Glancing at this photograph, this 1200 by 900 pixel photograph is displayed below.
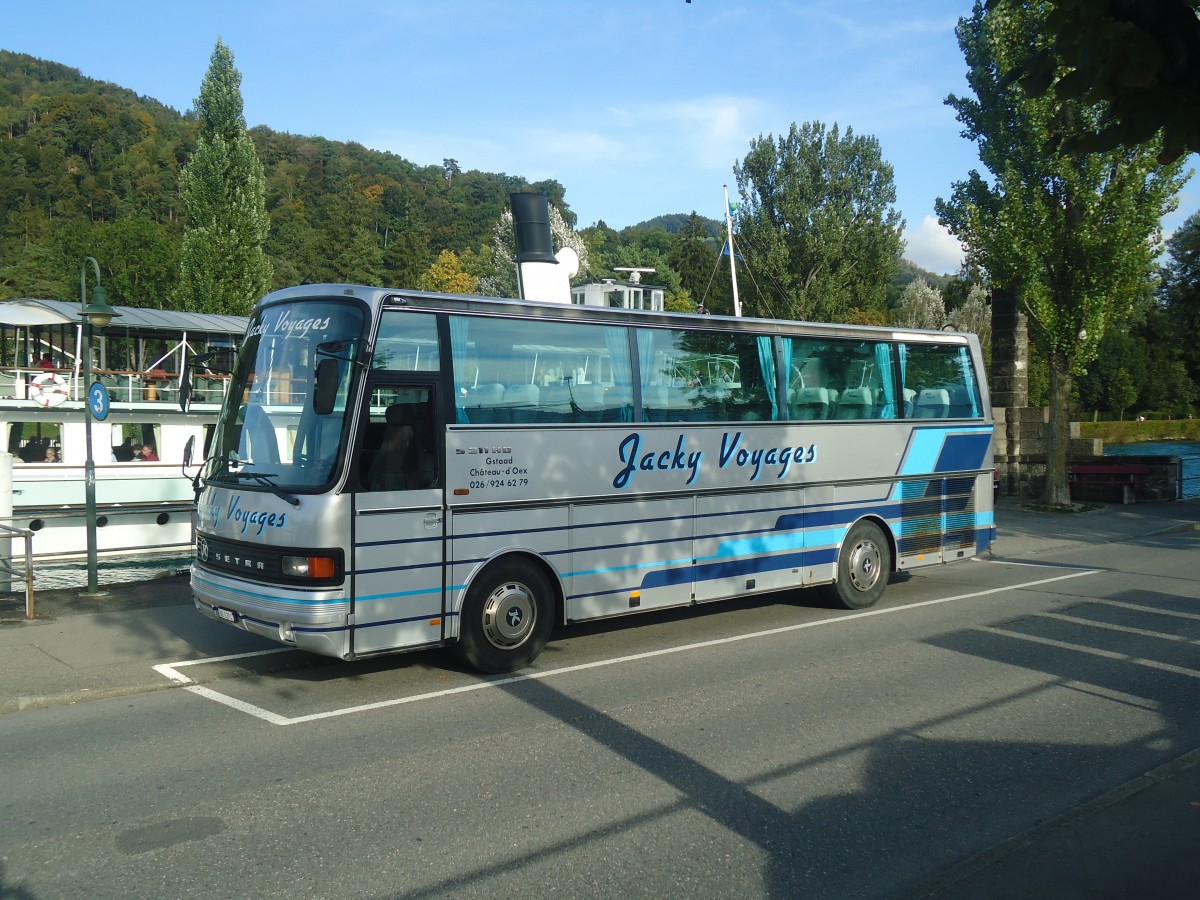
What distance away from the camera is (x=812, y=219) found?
49.4m

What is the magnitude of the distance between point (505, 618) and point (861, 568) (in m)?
5.23

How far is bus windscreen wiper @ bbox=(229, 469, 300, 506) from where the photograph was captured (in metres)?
8.02

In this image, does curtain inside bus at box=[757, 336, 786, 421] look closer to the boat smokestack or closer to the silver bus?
the silver bus

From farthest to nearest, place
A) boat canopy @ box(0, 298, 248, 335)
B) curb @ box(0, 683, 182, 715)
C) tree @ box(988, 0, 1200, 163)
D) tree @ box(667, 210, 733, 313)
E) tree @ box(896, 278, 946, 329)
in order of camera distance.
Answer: tree @ box(667, 210, 733, 313) < tree @ box(896, 278, 946, 329) < boat canopy @ box(0, 298, 248, 335) < curb @ box(0, 683, 182, 715) < tree @ box(988, 0, 1200, 163)

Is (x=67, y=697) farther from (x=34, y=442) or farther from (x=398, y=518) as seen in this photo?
(x=34, y=442)

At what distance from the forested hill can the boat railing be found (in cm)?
3458

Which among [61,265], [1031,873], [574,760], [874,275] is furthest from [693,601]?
[61,265]

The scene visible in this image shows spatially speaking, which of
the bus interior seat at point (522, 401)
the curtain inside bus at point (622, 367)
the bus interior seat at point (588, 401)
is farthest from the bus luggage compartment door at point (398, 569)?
the curtain inside bus at point (622, 367)

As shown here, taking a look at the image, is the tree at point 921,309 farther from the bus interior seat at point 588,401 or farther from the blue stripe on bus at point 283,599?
the blue stripe on bus at point 283,599

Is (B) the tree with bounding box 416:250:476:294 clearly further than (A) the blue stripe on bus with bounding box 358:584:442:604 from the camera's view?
Yes

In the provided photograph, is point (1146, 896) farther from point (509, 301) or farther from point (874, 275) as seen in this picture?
point (874, 275)

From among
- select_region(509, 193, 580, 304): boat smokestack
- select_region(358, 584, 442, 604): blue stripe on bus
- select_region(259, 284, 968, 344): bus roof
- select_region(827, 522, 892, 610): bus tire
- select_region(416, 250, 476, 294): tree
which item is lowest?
select_region(827, 522, 892, 610): bus tire

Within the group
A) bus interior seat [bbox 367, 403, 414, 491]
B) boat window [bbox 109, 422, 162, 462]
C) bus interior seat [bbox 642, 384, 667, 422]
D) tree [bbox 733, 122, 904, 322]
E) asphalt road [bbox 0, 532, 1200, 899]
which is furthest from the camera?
tree [bbox 733, 122, 904, 322]

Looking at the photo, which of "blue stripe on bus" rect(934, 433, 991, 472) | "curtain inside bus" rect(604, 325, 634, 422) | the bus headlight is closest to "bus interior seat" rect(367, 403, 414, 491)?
the bus headlight
